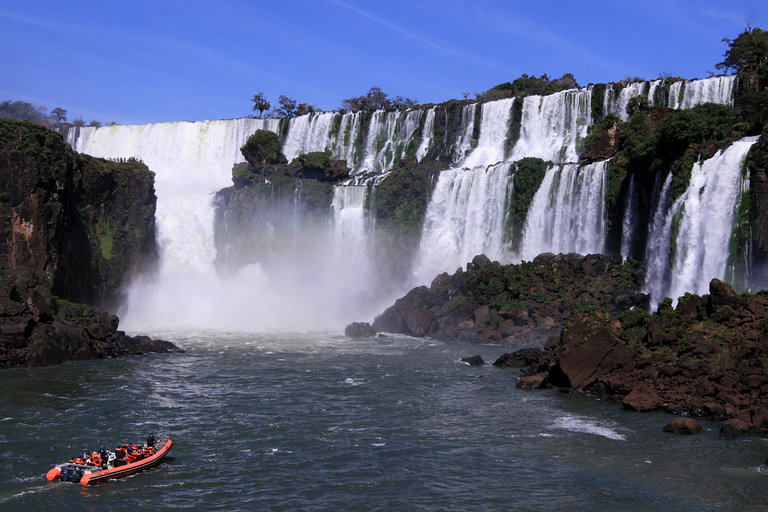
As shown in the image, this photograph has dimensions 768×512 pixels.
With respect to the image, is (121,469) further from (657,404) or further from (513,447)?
(657,404)

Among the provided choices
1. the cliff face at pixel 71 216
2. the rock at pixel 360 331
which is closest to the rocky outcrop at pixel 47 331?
the cliff face at pixel 71 216

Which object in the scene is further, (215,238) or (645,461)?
(215,238)

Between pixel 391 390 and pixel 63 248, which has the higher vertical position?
pixel 63 248

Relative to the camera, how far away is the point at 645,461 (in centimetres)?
1694

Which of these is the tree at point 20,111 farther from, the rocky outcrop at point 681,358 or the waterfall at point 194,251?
the rocky outcrop at point 681,358

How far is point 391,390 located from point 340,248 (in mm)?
30989

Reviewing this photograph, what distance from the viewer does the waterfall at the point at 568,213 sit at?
138ft

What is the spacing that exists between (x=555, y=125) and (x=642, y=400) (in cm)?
3837

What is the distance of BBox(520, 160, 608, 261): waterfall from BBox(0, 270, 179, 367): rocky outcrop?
24.7m

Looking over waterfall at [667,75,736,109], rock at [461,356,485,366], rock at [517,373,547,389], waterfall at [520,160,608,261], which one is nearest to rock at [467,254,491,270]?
waterfall at [520,160,608,261]

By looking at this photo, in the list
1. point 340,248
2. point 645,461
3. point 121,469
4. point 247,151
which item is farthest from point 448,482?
point 247,151

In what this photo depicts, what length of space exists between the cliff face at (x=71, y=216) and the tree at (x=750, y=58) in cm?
4019

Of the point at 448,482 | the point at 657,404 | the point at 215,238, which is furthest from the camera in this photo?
the point at 215,238

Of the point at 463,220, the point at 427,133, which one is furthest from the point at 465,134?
the point at 463,220
